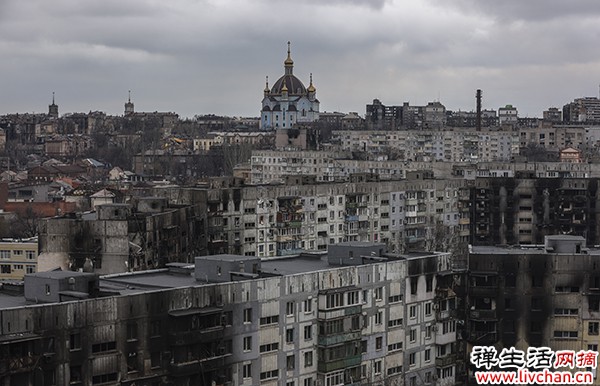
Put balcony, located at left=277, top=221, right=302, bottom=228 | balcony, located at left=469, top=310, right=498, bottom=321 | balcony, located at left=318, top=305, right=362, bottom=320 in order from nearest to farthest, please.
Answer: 1. balcony, located at left=318, top=305, right=362, bottom=320
2. balcony, located at left=469, top=310, right=498, bottom=321
3. balcony, located at left=277, top=221, right=302, bottom=228

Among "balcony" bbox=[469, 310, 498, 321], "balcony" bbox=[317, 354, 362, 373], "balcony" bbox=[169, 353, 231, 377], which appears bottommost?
"balcony" bbox=[317, 354, 362, 373]

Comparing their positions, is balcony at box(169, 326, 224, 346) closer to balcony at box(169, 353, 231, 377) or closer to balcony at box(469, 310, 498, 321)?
balcony at box(169, 353, 231, 377)

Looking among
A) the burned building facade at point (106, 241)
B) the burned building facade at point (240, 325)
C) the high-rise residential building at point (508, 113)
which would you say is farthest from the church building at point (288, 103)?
the burned building facade at point (240, 325)

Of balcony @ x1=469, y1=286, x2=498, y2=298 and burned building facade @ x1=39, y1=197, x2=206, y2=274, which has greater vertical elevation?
burned building facade @ x1=39, y1=197, x2=206, y2=274

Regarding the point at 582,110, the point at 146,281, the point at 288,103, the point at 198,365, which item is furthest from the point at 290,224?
the point at 582,110

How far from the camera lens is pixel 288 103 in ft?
557

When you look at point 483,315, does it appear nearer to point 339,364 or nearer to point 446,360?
point 446,360

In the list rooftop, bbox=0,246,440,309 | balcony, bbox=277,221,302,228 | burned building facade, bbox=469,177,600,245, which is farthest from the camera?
burned building facade, bbox=469,177,600,245

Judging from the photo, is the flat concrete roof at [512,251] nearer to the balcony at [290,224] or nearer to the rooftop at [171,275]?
the rooftop at [171,275]

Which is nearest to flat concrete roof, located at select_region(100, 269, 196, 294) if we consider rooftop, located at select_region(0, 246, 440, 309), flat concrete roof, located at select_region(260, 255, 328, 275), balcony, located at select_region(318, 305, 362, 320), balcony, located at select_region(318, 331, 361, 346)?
rooftop, located at select_region(0, 246, 440, 309)

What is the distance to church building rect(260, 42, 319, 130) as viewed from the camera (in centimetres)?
16925

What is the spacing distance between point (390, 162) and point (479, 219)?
17.1m

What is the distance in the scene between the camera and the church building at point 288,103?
169250mm

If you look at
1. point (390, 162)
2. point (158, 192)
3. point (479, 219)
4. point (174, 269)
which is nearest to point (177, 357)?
point (174, 269)
